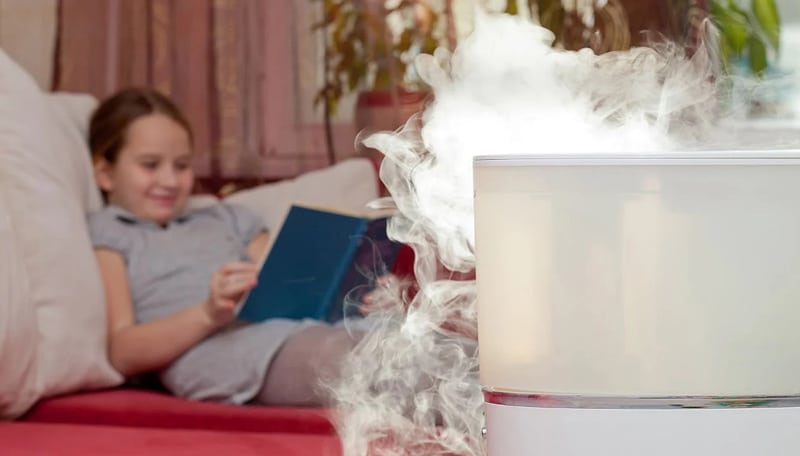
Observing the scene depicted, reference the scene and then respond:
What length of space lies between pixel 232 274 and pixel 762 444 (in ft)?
2.95

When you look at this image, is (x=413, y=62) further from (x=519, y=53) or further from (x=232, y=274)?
(x=519, y=53)

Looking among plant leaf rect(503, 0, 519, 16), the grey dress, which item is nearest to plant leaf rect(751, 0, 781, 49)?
plant leaf rect(503, 0, 519, 16)

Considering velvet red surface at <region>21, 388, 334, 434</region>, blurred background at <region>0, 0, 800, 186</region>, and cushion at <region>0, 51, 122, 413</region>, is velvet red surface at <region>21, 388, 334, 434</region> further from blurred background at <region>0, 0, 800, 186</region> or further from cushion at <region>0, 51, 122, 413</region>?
blurred background at <region>0, 0, 800, 186</region>

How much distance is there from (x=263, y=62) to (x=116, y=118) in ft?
1.22

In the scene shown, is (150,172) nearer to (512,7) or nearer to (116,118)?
(116,118)

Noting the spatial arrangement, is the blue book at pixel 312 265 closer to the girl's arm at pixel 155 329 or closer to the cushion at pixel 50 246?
the girl's arm at pixel 155 329

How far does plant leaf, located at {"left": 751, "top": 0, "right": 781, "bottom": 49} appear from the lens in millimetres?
1997

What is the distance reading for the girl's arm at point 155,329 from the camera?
4.93ft

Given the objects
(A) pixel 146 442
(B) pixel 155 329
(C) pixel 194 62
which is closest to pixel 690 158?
(A) pixel 146 442

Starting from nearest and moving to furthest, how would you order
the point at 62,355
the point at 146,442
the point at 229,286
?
the point at 146,442 → the point at 62,355 → the point at 229,286

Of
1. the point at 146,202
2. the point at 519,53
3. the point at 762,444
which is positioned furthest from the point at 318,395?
the point at 762,444

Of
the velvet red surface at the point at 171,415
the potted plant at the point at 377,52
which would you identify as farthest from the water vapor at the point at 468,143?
the potted plant at the point at 377,52

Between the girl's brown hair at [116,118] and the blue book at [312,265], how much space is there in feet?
1.11

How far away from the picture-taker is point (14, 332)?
1257mm
